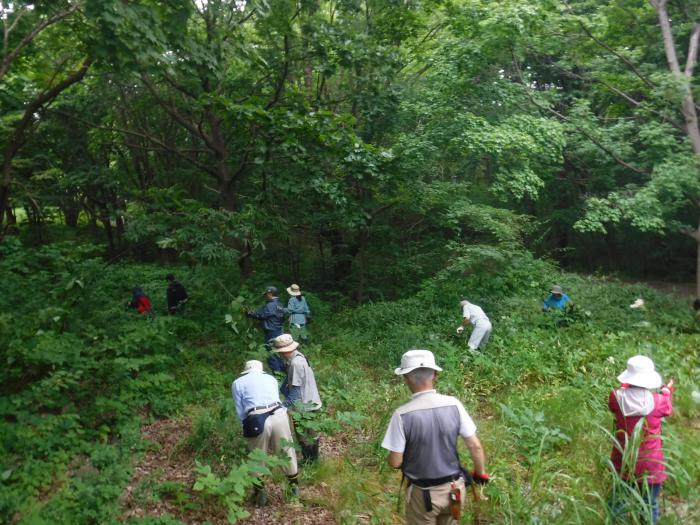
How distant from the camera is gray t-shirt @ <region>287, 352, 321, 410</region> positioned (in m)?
5.49

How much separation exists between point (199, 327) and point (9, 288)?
332cm

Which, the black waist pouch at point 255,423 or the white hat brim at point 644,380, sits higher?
the white hat brim at point 644,380

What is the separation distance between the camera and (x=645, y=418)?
382 centimetres

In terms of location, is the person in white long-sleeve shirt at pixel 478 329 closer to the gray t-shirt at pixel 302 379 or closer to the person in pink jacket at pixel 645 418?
the gray t-shirt at pixel 302 379

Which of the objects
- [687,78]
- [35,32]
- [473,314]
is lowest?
[473,314]

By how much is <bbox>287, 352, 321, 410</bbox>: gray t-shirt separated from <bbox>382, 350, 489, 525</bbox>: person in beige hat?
229 cm

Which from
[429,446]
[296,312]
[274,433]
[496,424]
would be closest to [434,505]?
[429,446]

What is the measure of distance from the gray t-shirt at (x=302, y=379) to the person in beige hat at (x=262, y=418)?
0.48 m

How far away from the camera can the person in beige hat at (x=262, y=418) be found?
485 centimetres

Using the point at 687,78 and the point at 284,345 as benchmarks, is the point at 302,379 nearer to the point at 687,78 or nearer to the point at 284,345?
the point at 284,345

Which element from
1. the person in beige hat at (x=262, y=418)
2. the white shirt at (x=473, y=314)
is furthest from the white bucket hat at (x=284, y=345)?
the white shirt at (x=473, y=314)

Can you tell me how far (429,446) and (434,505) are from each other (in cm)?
42

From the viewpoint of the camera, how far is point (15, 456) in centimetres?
532

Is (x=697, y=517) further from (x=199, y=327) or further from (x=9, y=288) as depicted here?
(x=9, y=288)
